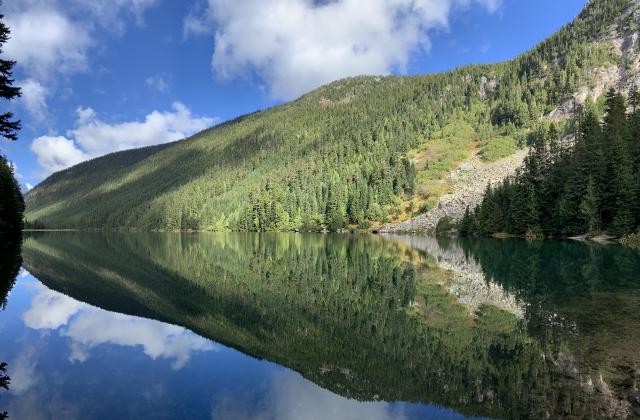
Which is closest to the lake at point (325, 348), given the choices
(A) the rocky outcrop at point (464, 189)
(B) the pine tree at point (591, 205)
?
(B) the pine tree at point (591, 205)

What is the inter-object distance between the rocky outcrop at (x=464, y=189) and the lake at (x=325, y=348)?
96.0 meters

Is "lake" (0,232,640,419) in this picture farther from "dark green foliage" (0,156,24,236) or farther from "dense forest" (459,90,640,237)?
"dense forest" (459,90,640,237)

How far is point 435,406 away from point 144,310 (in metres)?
16.6

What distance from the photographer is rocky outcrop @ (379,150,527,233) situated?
412ft

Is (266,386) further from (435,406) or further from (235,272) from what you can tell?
(235,272)

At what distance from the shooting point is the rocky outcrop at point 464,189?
125500mm

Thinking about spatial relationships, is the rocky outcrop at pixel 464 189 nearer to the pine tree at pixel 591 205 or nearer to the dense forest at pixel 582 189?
the dense forest at pixel 582 189

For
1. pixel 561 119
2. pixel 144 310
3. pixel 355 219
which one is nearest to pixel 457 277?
pixel 144 310

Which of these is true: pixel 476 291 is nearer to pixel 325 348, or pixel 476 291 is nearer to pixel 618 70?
pixel 325 348

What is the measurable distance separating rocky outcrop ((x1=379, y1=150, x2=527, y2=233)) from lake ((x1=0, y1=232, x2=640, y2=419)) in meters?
96.0

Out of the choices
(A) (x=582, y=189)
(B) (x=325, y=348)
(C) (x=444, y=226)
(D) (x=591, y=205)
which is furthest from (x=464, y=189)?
(B) (x=325, y=348)

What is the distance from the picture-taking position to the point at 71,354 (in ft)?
50.7

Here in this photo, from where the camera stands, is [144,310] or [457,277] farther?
[457,277]

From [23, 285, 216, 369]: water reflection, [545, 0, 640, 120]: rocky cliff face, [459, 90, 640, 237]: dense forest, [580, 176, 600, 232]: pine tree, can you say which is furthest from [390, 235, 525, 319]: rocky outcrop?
[545, 0, 640, 120]: rocky cliff face
